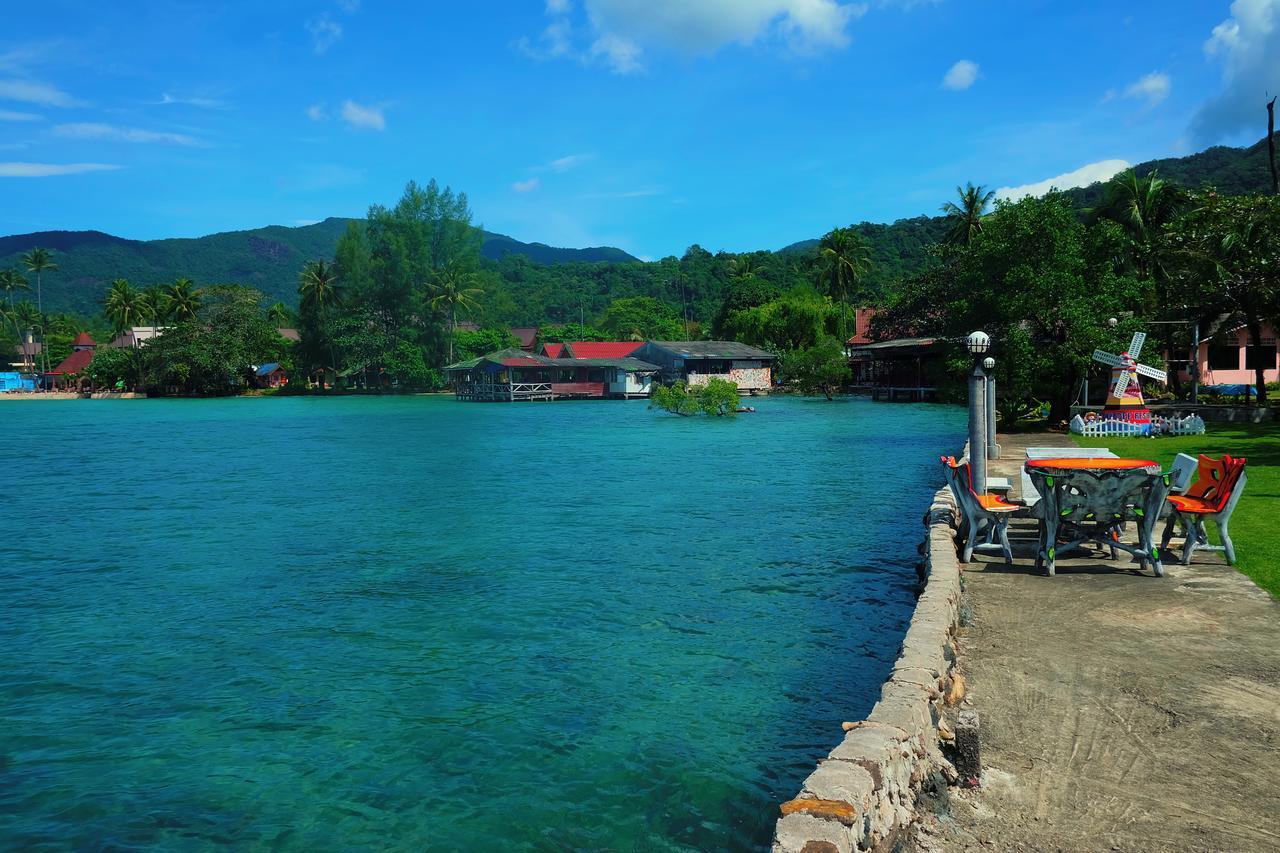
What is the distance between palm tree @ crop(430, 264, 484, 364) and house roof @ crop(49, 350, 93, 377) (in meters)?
50.2

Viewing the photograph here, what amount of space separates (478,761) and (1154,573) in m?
6.54

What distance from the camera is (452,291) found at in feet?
283

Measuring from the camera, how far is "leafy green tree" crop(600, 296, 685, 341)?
355ft

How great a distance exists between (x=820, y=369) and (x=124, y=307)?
261ft

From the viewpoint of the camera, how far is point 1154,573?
8516 millimetres

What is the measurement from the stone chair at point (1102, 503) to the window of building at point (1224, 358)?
4186 cm

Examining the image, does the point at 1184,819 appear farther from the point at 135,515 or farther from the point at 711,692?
the point at 135,515

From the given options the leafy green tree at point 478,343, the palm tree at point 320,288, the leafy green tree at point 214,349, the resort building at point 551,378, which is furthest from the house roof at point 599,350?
the leafy green tree at point 214,349

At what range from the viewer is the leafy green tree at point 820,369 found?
207 ft

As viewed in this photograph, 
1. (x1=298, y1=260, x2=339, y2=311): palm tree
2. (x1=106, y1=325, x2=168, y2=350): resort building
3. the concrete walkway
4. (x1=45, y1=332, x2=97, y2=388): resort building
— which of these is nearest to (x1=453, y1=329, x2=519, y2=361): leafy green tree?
(x1=298, y1=260, x2=339, y2=311): palm tree

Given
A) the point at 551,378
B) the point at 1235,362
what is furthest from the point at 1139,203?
the point at 551,378

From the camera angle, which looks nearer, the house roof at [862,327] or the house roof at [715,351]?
the house roof at [862,327]

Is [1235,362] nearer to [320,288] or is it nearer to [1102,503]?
[1102,503]

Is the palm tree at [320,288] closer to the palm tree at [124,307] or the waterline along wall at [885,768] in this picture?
the palm tree at [124,307]
